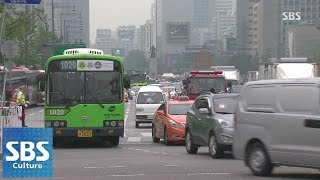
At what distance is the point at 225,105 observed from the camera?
20.5m

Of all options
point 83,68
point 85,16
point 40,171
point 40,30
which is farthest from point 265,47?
point 40,171

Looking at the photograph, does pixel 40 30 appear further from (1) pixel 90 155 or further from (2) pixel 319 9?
(2) pixel 319 9

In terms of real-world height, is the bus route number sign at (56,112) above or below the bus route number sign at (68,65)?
below

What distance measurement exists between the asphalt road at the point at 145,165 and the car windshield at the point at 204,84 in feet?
37.3

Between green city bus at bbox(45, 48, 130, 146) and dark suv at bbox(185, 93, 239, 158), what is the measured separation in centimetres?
273

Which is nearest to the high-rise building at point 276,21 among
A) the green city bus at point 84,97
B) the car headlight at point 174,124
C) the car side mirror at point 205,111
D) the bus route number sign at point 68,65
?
the car headlight at point 174,124

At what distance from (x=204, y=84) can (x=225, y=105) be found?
Result: 16.8 meters

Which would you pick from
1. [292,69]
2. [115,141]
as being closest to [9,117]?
[115,141]

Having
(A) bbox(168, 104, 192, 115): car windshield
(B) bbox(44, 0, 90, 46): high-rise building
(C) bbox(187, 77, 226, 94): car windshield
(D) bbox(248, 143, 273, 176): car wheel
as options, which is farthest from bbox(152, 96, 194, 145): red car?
(B) bbox(44, 0, 90, 46): high-rise building

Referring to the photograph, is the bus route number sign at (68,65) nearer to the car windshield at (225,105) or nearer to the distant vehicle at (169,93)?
the car windshield at (225,105)

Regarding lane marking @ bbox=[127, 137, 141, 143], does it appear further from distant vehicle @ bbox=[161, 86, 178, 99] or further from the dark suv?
distant vehicle @ bbox=[161, 86, 178, 99]

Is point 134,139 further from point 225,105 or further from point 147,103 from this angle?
point 225,105

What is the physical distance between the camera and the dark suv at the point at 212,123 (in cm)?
1934

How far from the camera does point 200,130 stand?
2081 cm
